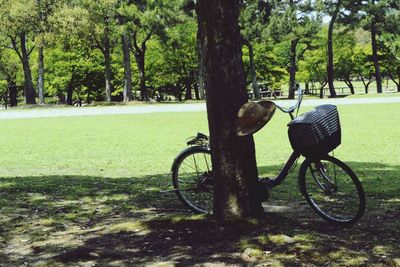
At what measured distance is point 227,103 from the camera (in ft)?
15.6

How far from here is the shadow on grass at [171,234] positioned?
428cm

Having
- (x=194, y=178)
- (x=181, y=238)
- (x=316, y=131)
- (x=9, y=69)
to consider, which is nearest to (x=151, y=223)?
(x=181, y=238)

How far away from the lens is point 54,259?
14.6 ft

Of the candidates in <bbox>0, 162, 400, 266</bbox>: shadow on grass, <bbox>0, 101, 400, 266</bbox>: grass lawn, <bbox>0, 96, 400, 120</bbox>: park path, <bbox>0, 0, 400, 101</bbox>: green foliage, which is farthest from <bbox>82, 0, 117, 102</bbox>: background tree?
<bbox>0, 162, 400, 266</bbox>: shadow on grass

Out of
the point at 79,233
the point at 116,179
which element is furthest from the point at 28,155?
the point at 79,233

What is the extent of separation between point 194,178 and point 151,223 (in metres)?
1.00

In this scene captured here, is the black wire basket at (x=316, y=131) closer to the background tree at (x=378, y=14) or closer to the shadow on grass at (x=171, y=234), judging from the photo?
the shadow on grass at (x=171, y=234)

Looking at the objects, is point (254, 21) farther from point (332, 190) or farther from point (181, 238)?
point (181, 238)

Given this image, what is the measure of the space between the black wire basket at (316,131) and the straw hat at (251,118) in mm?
333

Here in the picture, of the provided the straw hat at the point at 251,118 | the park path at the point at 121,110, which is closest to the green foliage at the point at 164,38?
the park path at the point at 121,110

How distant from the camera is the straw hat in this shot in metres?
4.67

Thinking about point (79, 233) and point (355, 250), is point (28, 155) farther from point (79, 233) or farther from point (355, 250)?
point (355, 250)

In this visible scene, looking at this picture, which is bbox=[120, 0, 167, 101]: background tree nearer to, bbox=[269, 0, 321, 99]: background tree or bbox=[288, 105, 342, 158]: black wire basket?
bbox=[269, 0, 321, 99]: background tree

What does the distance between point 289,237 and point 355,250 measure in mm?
571
